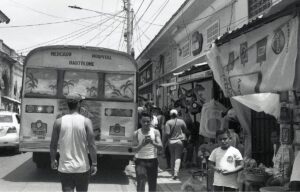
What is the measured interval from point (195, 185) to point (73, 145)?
3.54m

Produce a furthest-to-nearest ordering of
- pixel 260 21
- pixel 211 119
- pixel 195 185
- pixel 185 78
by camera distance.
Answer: pixel 185 78
pixel 211 119
pixel 195 185
pixel 260 21

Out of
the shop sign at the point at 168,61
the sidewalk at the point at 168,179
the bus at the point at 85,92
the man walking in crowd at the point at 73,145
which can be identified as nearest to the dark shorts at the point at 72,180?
the man walking in crowd at the point at 73,145

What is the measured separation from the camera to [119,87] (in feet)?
35.0

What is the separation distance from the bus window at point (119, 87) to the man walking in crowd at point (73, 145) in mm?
5004

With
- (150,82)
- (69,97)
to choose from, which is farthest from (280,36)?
(150,82)

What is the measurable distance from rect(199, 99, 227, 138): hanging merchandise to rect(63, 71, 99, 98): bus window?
103 inches

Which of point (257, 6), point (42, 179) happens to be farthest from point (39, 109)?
point (257, 6)

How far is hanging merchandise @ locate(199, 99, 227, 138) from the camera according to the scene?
1033 cm

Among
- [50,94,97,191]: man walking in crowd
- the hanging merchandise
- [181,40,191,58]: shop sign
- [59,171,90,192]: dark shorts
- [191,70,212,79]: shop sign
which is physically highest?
[181,40,191,58]: shop sign

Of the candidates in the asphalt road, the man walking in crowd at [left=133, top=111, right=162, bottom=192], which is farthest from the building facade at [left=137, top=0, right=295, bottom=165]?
the asphalt road

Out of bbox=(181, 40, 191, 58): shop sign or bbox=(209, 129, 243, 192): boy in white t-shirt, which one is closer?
bbox=(209, 129, 243, 192): boy in white t-shirt

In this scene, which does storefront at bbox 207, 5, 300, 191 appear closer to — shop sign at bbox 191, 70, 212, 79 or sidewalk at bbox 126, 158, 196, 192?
shop sign at bbox 191, 70, 212, 79

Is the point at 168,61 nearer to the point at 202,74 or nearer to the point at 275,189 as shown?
the point at 202,74

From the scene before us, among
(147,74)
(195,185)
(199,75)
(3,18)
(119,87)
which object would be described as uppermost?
(3,18)
